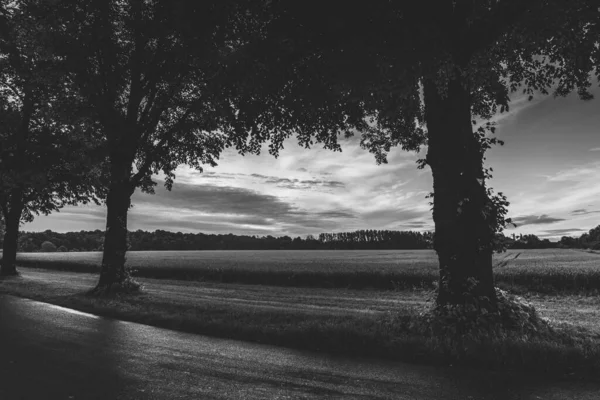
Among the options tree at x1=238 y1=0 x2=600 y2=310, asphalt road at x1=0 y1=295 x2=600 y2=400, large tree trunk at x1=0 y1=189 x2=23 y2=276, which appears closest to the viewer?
asphalt road at x1=0 y1=295 x2=600 y2=400

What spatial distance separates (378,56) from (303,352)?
6.08m

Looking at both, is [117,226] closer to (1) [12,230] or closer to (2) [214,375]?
(2) [214,375]

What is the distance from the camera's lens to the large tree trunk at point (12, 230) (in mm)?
30750

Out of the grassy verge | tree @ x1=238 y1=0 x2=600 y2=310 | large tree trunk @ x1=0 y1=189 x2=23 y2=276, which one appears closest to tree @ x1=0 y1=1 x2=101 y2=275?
large tree trunk @ x1=0 y1=189 x2=23 y2=276

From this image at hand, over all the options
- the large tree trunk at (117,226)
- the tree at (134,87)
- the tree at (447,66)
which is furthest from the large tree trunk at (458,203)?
the large tree trunk at (117,226)

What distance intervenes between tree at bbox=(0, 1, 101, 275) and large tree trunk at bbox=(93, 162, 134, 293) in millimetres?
1358

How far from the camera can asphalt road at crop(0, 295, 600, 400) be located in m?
5.39

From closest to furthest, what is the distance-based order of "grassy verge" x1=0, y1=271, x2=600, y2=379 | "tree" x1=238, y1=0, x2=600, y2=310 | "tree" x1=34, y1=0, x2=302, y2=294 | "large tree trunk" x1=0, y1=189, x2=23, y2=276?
"grassy verge" x1=0, y1=271, x2=600, y2=379, "tree" x1=238, y1=0, x2=600, y2=310, "tree" x1=34, y1=0, x2=302, y2=294, "large tree trunk" x1=0, y1=189, x2=23, y2=276

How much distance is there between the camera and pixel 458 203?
970cm

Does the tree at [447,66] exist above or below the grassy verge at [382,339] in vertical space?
above

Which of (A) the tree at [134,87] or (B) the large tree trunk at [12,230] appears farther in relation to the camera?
(B) the large tree trunk at [12,230]

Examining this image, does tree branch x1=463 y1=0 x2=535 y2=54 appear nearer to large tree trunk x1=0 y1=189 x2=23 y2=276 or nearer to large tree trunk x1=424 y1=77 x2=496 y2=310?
large tree trunk x1=424 y1=77 x2=496 y2=310

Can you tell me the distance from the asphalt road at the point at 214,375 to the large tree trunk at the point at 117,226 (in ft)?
32.1

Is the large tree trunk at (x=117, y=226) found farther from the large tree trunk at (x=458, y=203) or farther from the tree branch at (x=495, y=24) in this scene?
the tree branch at (x=495, y=24)
